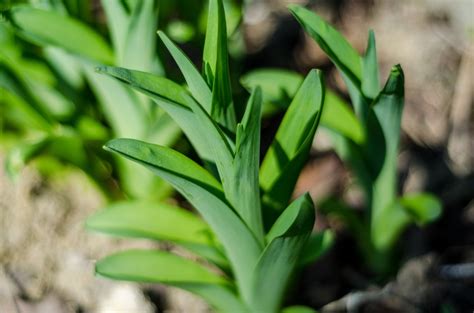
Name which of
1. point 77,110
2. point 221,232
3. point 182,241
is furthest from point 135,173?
point 221,232

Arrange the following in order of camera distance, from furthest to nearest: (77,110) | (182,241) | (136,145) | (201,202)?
(77,110)
(182,241)
(201,202)
(136,145)

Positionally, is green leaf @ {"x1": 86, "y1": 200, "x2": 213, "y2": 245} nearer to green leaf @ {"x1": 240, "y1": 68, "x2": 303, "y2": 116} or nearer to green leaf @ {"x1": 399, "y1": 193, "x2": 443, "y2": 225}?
green leaf @ {"x1": 240, "y1": 68, "x2": 303, "y2": 116}

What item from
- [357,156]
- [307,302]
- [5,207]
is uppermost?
[357,156]

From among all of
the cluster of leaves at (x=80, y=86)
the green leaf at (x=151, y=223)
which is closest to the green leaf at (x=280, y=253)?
the green leaf at (x=151, y=223)

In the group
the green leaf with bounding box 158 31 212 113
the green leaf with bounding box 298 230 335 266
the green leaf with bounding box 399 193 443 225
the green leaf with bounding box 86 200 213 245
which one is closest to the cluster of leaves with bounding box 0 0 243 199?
the green leaf with bounding box 86 200 213 245

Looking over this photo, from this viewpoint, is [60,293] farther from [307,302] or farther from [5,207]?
[307,302]

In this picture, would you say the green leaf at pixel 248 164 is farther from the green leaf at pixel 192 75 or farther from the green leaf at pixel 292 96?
the green leaf at pixel 292 96
